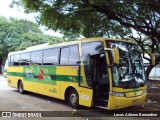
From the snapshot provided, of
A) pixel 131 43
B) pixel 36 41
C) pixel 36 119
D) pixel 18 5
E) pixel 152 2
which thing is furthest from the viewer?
pixel 36 41

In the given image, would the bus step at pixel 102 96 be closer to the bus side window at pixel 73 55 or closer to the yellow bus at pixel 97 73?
the yellow bus at pixel 97 73

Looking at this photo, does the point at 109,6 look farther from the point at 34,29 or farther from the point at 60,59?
the point at 34,29

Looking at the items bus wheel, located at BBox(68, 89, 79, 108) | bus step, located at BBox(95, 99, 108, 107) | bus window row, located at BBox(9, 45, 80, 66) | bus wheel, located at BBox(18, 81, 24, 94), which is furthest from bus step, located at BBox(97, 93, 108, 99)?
bus wheel, located at BBox(18, 81, 24, 94)

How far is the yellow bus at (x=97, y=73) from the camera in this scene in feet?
29.5

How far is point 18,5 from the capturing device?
33.6m

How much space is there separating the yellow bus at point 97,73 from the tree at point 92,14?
2544mm

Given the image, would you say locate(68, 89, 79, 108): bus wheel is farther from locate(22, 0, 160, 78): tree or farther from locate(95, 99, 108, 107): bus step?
locate(22, 0, 160, 78): tree

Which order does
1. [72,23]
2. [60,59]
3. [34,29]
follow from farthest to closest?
1. [34,29]
2. [72,23]
3. [60,59]

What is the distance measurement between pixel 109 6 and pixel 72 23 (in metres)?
3.11

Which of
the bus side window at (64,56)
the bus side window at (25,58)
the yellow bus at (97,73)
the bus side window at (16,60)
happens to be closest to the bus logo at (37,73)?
the yellow bus at (97,73)

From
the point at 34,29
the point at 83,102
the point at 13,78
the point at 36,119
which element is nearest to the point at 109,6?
the point at 83,102

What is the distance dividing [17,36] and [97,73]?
32671 millimetres

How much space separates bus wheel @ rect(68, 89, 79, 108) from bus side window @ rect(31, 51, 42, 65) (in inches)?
124

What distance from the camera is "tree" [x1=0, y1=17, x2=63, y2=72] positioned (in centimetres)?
3953
